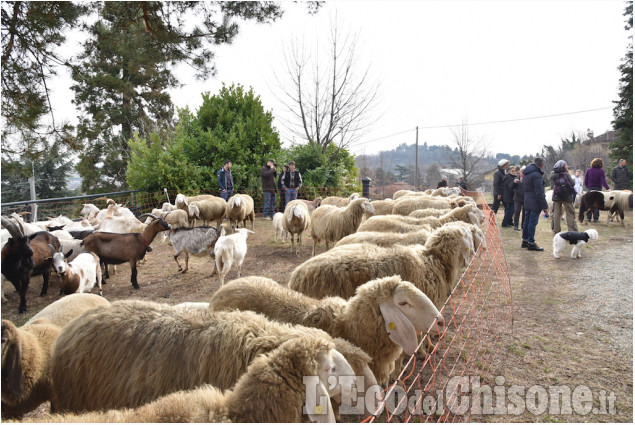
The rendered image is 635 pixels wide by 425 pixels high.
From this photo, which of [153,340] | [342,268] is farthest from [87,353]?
[342,268]

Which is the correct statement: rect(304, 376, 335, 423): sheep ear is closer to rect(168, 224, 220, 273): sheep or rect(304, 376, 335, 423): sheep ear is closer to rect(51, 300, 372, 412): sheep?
rect(51, 300, 372, 412): sheep

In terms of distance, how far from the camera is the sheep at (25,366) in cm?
262

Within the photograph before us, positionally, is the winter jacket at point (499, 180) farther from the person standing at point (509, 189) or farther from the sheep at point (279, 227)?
the sheep at point (279, 227)

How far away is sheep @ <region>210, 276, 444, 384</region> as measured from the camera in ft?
9.54

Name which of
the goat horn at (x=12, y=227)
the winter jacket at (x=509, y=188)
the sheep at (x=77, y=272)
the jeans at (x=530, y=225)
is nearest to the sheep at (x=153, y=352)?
the sheep at (x=77, y=272)

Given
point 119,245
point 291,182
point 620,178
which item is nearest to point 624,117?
point 620,178

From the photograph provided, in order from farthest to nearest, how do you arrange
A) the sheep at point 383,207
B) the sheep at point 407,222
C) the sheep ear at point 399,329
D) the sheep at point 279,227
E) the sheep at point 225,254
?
the sheep at point 279,227
the sheep at point 383,207
the sheep at point 225,254
the sheep at point 407,222
the sheep ear at point 399,329

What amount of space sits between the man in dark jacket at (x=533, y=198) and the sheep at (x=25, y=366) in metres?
9.50

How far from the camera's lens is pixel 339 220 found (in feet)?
27.4

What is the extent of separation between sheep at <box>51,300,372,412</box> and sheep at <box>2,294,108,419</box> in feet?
0.82

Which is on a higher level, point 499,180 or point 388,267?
point 499,180

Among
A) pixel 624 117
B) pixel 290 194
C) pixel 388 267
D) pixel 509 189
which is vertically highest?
pixel 624 117

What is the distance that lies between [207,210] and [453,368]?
383 inches

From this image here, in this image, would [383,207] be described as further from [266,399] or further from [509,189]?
[266,399]
